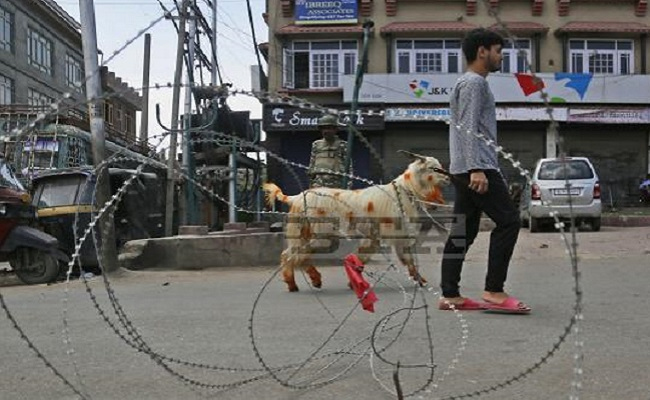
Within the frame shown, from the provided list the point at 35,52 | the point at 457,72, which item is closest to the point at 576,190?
the point at 457,72

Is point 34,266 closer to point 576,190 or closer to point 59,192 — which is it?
point 59,192

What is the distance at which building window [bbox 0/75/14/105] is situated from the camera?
3447 centimetres

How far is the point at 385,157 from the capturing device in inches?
982

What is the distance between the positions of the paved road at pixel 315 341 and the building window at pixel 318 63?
19324 mm

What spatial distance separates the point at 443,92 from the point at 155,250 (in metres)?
17.3

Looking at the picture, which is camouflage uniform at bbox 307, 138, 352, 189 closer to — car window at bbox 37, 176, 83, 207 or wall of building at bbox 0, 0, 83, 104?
car window at bbox 37, 176, 83, 207

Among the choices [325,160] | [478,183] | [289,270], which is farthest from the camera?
[325,160]

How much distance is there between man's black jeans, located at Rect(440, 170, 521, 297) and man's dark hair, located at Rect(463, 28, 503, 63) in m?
0.90

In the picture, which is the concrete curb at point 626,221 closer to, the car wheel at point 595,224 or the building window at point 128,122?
the car wheel at point 595,224

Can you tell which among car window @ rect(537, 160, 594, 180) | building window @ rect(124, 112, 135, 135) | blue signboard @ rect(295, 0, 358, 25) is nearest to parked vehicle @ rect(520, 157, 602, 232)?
car window @ rect(537, 160, 594, 180)

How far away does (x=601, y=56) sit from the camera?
2617cm

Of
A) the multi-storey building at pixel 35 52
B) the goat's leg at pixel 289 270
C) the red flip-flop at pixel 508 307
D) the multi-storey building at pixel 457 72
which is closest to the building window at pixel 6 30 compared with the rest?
the multi-storey building at pixel 35 52

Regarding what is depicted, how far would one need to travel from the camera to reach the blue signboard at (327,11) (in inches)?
1012

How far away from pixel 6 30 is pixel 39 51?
15.6ft
